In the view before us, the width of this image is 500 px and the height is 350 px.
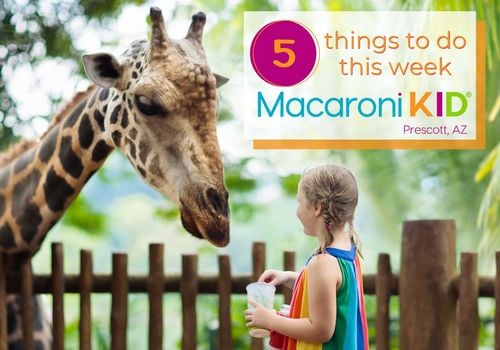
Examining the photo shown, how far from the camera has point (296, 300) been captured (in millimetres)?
1556

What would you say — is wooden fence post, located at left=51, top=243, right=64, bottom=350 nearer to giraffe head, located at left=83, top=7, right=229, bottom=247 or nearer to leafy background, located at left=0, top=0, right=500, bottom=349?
giraffe head, located at left=83, top=7, right=229, bottom=247

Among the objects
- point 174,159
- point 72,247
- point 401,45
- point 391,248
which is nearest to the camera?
point 174,159

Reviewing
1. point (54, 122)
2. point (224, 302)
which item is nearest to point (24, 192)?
point (54, 122)

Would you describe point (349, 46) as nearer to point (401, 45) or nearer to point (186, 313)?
point (401, 45)

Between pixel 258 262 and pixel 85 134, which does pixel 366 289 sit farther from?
pixel 85 134

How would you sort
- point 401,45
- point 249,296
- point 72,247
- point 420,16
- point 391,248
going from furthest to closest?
point 72,247 → point 391,248 → point 420,16 → point 401,45 → point 249,296

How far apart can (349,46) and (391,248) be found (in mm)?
4318

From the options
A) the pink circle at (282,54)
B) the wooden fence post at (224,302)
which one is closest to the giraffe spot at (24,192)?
the wooden fence post at (224,302)

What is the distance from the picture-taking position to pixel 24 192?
2.47m

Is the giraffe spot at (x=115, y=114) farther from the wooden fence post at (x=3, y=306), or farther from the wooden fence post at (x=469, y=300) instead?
the wooden fence post at (x=469, y=300)

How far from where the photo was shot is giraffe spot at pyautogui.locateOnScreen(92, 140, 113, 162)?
235 centimetres

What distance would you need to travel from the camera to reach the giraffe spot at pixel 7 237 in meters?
2.48

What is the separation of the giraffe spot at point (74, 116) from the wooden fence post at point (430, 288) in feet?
2.82

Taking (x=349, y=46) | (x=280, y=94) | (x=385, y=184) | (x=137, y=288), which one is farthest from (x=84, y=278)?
(x=385, y=184)
